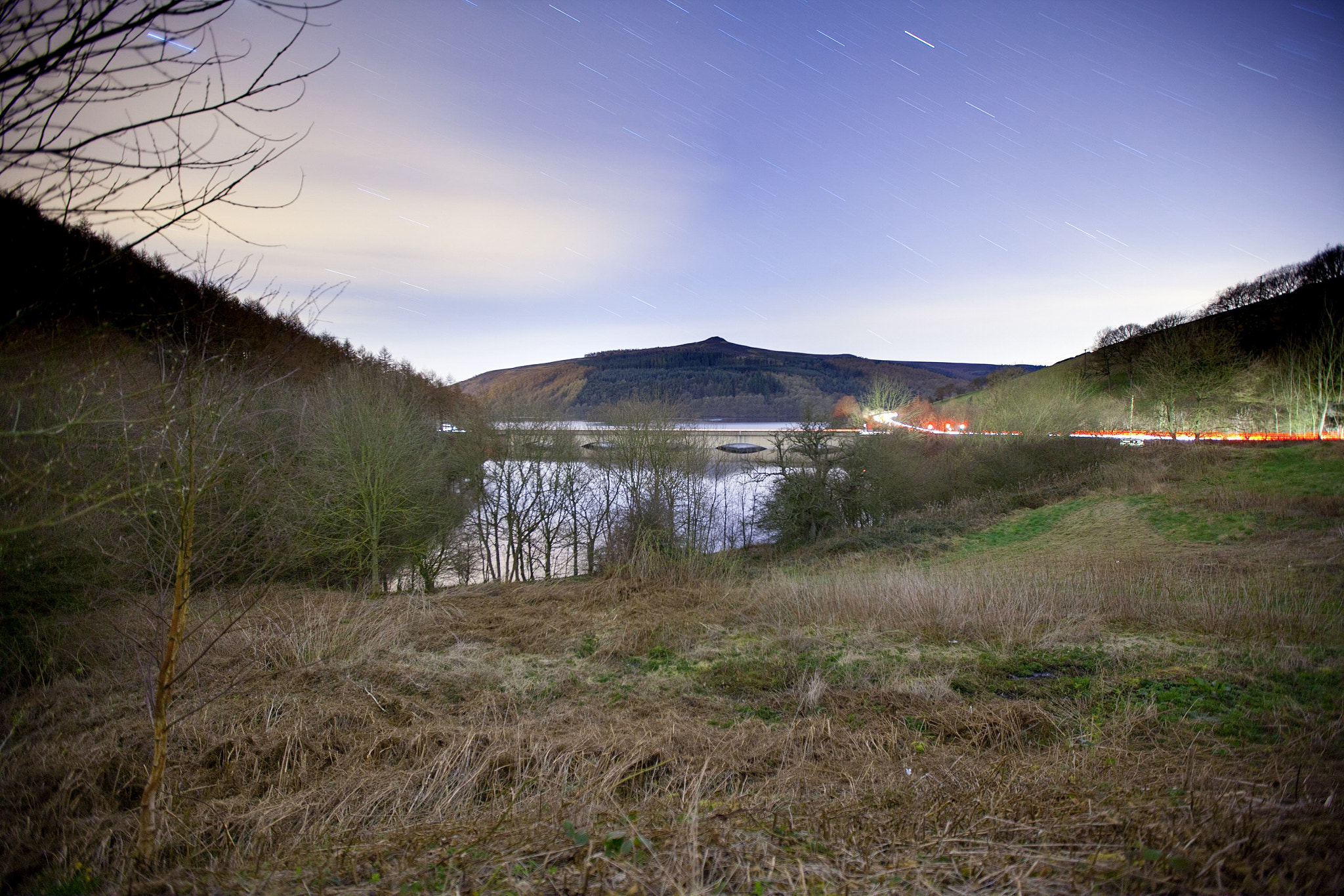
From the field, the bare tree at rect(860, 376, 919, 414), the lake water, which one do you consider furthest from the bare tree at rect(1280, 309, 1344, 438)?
the bare tree at rect(860, 376, 919, 414)

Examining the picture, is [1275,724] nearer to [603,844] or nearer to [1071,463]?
[603,844]

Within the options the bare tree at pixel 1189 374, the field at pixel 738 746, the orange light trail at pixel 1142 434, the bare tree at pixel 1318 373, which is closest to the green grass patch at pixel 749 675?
the field at pixel 738 746

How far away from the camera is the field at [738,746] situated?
2340 mm

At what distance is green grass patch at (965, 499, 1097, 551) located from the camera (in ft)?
60.8

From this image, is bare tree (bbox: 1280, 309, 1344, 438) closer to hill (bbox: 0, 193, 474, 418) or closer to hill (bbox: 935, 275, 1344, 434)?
hill (bbox: 935, 275, 1344, 434)

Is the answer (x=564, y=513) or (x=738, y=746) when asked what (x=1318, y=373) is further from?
(x=564, y=513)

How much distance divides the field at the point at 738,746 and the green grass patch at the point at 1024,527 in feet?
25.8

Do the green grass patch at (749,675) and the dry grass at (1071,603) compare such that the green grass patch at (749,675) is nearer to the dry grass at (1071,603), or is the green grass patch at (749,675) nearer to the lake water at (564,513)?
the dry grass at (1071,603)

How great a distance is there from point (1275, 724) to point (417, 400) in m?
24.4

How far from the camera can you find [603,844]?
2.51 m

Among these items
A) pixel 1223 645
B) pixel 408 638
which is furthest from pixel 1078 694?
pixel 408 638

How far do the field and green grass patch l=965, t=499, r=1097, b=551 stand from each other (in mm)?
7858

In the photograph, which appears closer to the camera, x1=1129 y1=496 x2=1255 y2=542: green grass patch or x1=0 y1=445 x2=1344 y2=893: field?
x1=0 y1=445 x2=1344 y2=893: field

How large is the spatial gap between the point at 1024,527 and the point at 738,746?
1927cm
